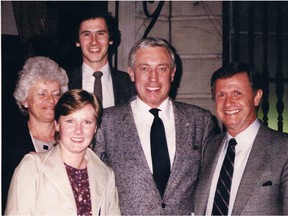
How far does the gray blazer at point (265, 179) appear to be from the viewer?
2.10 meters

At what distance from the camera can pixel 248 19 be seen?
13.6 ft

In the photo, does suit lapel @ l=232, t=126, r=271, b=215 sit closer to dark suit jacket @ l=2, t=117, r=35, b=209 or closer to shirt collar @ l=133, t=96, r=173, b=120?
shirt collar @ l=133, t=96, r=173, b=120

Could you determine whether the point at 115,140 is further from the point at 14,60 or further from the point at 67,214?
the point at 14,60

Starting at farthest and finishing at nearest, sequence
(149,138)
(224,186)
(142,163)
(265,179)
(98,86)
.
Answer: (98,86) < (149,138) < (142,163) < (224,186) < (265,179)

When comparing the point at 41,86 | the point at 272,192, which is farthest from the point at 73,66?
the point at 272,192

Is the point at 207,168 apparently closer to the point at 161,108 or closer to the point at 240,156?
the point at 240,156

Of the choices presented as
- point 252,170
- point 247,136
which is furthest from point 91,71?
point 252,170

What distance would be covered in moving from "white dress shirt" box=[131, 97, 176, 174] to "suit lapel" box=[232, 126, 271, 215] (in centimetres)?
47

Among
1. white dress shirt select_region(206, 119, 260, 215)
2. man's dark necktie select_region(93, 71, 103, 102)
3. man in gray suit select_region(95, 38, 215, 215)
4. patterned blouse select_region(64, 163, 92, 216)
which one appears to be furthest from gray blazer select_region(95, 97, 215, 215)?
man's dark necktie select_region(93, 71, 103, 102)

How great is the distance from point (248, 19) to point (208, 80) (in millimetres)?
754

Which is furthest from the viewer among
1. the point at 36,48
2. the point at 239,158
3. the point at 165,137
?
the point at 36,48

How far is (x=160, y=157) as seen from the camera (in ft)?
7.93

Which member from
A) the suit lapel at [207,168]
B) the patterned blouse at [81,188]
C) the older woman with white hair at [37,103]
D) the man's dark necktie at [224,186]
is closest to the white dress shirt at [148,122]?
the suit lapel at [207,168]

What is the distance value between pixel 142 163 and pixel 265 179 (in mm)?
704
